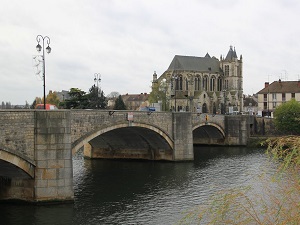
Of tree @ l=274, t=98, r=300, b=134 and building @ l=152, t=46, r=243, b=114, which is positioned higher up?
building @ l=152, t=46, r=243, b=114

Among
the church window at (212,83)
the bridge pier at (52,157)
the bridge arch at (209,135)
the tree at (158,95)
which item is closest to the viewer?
the bridge pier at (52,157)

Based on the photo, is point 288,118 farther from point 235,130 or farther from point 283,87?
point 283,87

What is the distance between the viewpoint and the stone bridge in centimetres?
2242

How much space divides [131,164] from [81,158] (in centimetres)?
770

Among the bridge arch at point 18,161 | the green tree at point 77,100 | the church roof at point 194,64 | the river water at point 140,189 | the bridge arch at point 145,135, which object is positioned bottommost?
the river water at point 140,189

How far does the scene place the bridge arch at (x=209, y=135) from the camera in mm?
59828

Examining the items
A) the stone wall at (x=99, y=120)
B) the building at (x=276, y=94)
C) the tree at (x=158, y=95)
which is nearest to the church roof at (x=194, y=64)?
the tree at (x=158, y=95)

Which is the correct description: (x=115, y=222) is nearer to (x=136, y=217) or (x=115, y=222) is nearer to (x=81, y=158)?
(x=136, y=217)

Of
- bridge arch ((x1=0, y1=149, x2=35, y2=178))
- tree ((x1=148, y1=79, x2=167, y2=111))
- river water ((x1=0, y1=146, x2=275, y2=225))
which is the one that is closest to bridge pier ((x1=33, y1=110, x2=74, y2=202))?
bridge arch ((x1=0, y1=149, x2=35, y2=178))

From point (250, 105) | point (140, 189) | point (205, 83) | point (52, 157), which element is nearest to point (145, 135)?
point (140, 189)

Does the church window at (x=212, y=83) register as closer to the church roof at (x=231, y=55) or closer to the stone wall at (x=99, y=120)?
the church roof at (x=231, y=55)

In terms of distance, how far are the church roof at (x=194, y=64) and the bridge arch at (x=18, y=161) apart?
75687 mm

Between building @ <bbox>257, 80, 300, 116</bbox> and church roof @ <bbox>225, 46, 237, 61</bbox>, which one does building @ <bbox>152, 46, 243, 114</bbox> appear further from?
building @ <bbox>257, 80, 300, 116</bbox>

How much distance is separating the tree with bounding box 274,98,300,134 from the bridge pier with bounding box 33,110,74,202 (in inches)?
1747
